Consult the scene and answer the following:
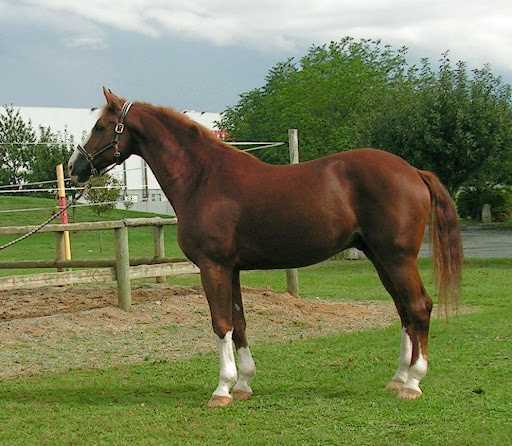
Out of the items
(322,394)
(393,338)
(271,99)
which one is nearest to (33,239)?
(271,99)

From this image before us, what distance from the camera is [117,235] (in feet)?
33.4

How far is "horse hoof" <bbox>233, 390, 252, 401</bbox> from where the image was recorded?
5.96 meters

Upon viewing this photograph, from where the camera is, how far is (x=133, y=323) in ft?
31.2

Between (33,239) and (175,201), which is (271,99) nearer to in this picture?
(33,239)

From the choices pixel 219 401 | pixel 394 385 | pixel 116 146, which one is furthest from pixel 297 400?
pixel 116 146

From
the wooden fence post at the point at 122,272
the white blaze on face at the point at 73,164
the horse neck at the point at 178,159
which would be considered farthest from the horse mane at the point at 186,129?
the wooden fence post at the point at 122,272

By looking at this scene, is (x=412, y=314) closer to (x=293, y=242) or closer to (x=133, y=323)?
(x=293, y=242)

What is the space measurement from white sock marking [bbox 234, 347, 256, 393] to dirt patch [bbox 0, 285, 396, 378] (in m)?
1.89

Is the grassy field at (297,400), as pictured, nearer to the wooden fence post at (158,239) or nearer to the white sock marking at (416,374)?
the white sock marking at (416,374)

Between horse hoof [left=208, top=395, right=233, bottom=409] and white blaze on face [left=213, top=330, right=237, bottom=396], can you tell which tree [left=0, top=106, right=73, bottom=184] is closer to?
white blaze on face [left=213, top=330, right=237, bottom=396]

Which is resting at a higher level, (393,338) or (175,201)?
(175,201)

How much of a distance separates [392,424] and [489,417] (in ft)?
2.10

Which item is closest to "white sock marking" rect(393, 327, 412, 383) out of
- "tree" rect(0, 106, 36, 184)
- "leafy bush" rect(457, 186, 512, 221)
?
"tree" rect(0, 106, 36, 184)

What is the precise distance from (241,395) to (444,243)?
1.94m
